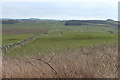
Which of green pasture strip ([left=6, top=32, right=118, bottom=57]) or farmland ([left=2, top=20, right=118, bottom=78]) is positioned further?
green pasture strip ([left=6, top=32, right=118, bottom=57])

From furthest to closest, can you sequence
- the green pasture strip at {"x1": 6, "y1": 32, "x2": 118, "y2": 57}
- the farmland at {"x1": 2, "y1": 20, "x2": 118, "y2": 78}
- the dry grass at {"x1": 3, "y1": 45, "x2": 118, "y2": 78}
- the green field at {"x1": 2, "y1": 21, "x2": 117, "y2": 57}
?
the green field at {"x1": 2, "y1": 21, "x2": 117, "y2": 57} < the green pasture strip at {"x1": 6, "y1": 32, "x2": 118, "y2": 57} < the farmland at {"x1": 2, "y1": 20, "x2": 118, "y2": 78} < the dry grass at {"x1": 3, "y1": 45, "x2": 118, "y2": 78}

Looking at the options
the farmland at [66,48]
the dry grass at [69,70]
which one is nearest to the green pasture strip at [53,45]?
the farmland at [66,48]

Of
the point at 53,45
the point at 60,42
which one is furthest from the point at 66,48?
the point at 60,42

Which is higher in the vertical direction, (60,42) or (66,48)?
(66,48)

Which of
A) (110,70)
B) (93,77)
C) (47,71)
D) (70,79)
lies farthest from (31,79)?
(110,70)

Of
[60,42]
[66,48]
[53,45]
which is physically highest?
[66,48]

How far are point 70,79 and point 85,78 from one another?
0.61 ft

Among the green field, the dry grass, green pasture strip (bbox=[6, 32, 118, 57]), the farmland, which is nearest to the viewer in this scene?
the dry grass

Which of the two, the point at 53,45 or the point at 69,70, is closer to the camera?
the point at 69,70

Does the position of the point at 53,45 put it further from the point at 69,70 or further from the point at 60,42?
the point at 69,70

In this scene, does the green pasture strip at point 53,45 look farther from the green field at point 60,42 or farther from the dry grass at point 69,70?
the dry grass at point 69,70

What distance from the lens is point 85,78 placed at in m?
3.00

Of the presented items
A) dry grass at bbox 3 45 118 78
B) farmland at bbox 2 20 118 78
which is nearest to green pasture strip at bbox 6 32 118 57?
farmland at bbox 2 20 118 78

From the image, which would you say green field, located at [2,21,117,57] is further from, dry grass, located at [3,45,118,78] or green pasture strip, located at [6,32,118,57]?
dry grass, located at [3,45,118,78]
